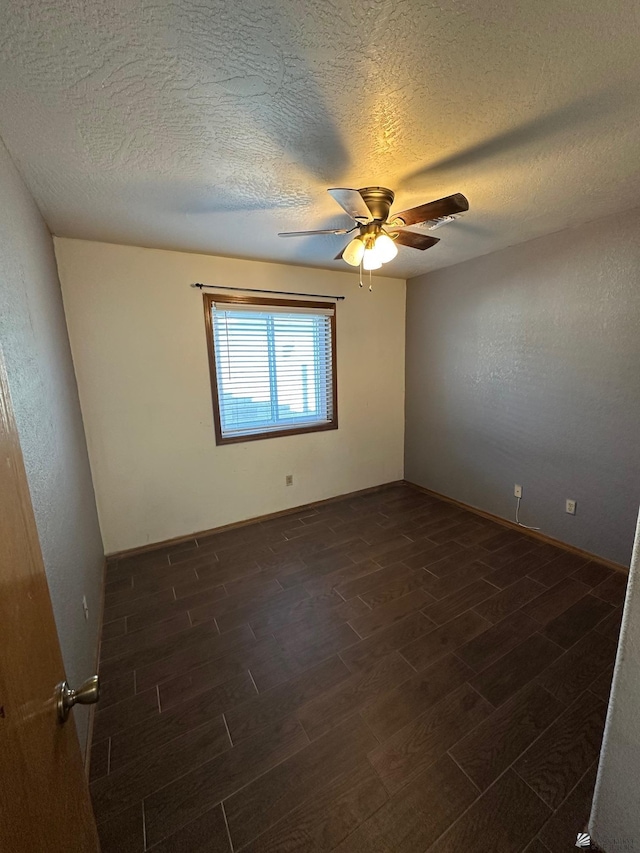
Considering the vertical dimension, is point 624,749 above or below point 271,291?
below

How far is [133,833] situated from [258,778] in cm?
40

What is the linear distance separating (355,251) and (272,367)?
149 cm

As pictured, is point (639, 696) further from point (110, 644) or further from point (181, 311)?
point (181, 311)

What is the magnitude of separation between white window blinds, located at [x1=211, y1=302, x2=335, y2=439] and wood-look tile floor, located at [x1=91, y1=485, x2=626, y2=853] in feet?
4.13

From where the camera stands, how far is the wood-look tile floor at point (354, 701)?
1097 millimetres

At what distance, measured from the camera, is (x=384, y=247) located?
1701 millimetres

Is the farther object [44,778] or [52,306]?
[52,306]

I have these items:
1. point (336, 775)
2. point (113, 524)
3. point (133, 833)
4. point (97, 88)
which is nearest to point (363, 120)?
point (97, 88)

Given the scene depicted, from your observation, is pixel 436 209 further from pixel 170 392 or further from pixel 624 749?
pixel 170 392

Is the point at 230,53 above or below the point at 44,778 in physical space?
above

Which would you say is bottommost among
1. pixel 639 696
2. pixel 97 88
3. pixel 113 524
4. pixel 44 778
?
pixel 113 524

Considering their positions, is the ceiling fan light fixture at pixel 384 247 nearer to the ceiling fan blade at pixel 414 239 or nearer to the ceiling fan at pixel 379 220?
the ceiling fan at pixel 379 220

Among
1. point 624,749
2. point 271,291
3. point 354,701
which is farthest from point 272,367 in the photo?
point 624,749

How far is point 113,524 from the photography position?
8.63 ft
